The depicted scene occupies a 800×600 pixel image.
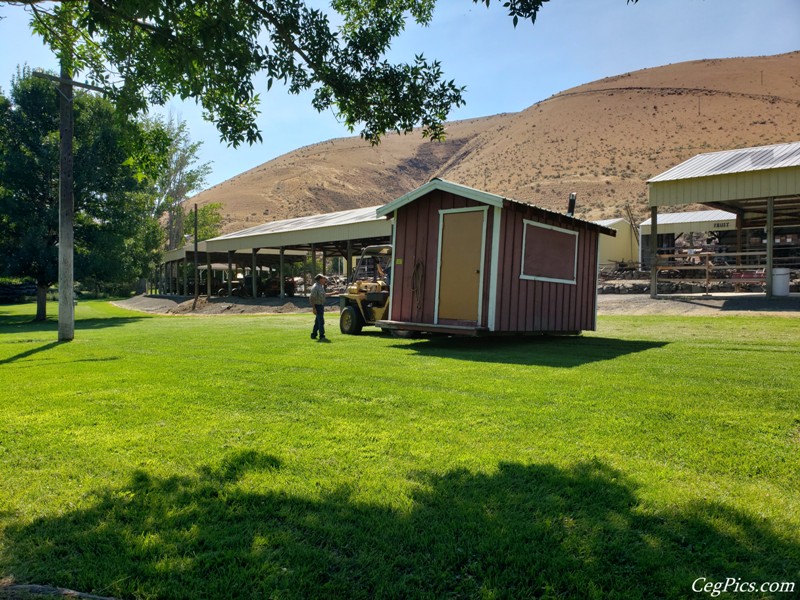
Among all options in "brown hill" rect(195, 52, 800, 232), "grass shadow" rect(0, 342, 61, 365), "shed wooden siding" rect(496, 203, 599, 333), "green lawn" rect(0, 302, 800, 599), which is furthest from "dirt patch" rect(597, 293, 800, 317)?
"brown hill" rect(195, 52, 800, 232)

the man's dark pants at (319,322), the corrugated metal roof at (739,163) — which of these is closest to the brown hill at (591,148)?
the corrugated metal roof at (739,163)

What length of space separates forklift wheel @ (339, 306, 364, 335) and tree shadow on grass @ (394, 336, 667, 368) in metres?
2.14

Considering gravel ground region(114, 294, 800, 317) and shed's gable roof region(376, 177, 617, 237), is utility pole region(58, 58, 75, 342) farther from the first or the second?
gravel ground region(114, 294, 800, 317)

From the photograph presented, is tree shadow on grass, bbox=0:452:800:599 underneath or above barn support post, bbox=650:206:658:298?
underneath

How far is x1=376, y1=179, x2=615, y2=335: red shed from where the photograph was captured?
35.3 ft

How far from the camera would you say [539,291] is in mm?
11805

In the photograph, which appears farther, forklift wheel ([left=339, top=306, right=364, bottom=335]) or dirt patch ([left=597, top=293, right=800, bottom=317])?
dirt patch ([left=597, top=293, right=800, bottom=317])

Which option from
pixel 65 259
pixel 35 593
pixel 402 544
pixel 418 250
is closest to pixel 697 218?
pixel 418 250

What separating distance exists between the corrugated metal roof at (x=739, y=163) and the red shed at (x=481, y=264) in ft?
23.6

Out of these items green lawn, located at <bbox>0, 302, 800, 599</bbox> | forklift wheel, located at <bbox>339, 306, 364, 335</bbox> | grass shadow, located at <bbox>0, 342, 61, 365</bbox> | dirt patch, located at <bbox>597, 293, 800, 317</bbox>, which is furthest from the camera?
dirt patch, located at <bbox>597, 293, 800, 317</bbox>

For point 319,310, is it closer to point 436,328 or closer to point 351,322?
point 351,322

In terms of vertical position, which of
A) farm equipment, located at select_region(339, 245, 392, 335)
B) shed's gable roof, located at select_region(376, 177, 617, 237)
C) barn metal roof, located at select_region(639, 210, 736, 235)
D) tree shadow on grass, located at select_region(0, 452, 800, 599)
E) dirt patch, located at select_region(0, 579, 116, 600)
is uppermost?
barn metal roof, located at select_region(639, 210, 736, 235)

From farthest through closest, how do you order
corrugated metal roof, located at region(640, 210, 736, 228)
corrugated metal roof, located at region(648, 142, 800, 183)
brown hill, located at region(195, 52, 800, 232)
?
brown hill, located at region(195, 52, 800, 232) < corrugated metal roof, located at region(640, 210, 736, 228) < corrugated metal roof, located at region(648, 142, 800, 183)

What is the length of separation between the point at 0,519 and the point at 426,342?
936cm
